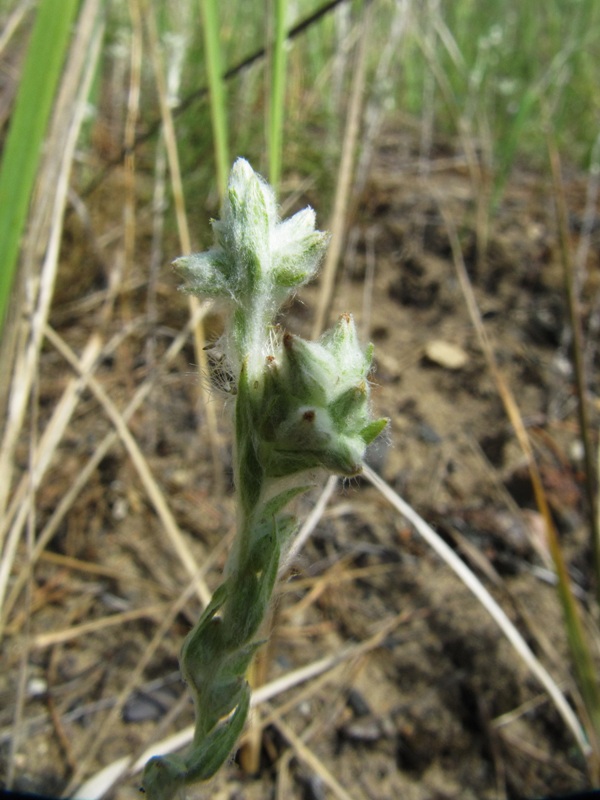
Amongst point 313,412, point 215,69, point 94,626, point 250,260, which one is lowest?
point 94,626

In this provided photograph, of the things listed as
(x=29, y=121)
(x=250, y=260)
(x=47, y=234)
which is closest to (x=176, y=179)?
(x=47, y=234)

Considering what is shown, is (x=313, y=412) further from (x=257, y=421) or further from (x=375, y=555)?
(x=375, y=555)

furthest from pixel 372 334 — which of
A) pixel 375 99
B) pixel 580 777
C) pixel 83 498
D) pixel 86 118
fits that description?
pixel 580 777

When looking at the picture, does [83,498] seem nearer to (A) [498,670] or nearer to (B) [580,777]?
(A) [498,670]

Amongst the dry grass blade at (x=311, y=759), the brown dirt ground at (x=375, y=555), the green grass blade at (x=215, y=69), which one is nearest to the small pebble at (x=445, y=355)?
the brown dirt ground at (x=375, y=555)

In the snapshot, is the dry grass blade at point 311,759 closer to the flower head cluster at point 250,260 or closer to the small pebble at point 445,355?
the flower head cluster at point 250,260

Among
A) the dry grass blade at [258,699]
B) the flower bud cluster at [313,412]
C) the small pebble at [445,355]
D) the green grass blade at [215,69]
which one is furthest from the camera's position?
the small pebble at [445,355]

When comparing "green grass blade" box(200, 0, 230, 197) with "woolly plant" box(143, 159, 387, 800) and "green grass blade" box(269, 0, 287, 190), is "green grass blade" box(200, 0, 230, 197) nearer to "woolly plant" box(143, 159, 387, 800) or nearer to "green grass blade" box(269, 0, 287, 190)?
"green grass blade" box(269, 0, 287, 190)
